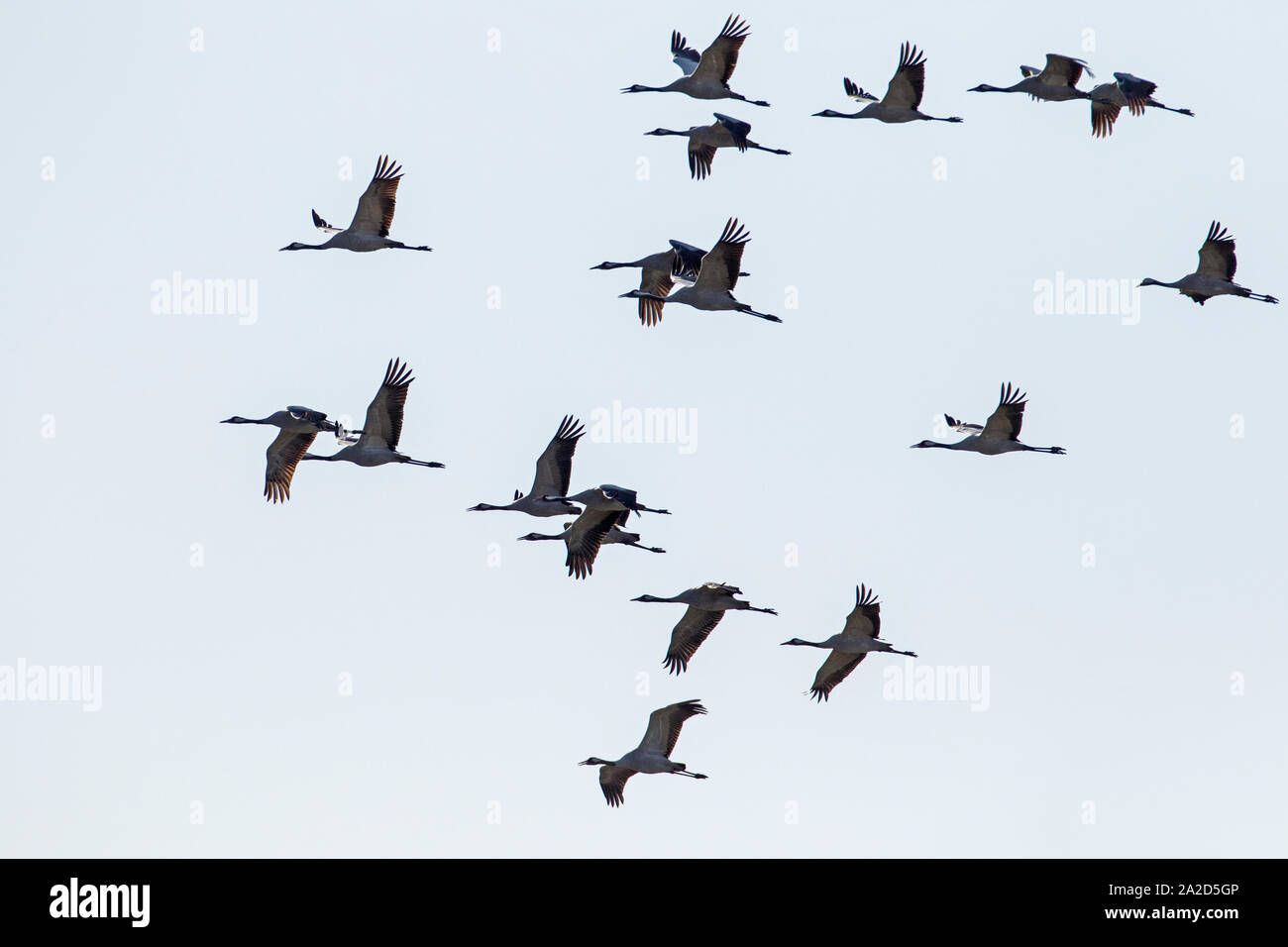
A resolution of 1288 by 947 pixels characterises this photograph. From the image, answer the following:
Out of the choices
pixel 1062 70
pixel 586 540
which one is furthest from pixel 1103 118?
pixel 586 540

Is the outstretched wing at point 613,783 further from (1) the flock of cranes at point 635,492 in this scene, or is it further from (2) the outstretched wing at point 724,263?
(2) the outstretched wing at point 724,263

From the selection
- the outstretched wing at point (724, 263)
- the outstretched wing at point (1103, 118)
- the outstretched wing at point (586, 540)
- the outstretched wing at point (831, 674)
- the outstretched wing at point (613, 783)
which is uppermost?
the outstretched wing at point (1103, 118)

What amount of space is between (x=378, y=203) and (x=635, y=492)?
23.9 ft

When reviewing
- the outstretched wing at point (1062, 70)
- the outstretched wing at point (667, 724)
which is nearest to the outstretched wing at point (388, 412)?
the outstretched wing at point (667, 724)

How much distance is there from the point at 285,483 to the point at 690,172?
9.56m

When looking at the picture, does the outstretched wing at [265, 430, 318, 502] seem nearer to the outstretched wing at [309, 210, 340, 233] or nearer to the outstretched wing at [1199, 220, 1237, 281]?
the outstretched wing at [309, 210, 340, 233]

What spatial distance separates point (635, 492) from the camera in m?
35.5

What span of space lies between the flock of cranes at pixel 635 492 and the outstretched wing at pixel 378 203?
0.02m

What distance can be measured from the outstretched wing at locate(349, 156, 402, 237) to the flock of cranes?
2 centimetres

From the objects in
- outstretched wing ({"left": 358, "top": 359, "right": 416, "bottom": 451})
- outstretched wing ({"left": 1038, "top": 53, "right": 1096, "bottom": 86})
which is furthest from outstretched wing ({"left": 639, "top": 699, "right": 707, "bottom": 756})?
outstretched wing ({"left": 1038, "top": 53, "right": 1096, "bottom": 86})

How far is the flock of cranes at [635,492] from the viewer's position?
123 feet

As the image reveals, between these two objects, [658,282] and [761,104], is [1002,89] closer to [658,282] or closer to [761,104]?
[761,104]
